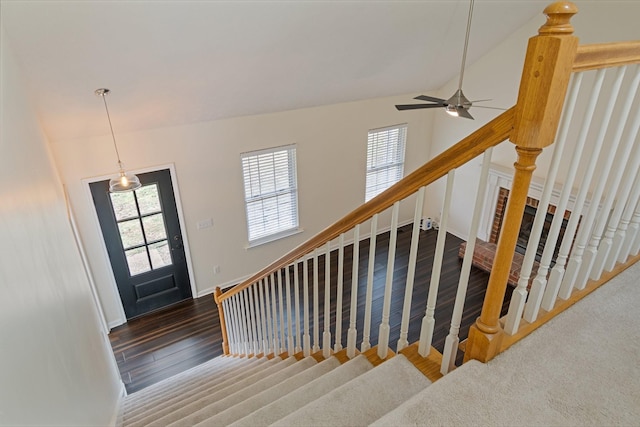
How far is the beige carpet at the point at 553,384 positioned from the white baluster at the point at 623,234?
0.28 metres

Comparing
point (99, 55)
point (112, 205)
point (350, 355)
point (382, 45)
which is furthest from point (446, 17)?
point (112, 205)

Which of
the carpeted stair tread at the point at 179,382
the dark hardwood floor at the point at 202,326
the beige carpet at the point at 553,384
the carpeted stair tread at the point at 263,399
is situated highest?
the beige carpet at the point at 553,384

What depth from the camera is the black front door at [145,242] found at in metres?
4.86

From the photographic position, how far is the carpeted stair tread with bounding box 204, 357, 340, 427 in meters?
2.03

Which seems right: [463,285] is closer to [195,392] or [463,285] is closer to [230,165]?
[195,392]

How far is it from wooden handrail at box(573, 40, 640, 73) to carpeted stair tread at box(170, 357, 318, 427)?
2.04 metres

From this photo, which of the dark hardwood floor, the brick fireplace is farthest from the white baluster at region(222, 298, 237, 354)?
the brick fireplace

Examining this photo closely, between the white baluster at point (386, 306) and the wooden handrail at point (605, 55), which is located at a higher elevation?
the wooden handrail at point (605, 55)

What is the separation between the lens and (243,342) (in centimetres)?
407

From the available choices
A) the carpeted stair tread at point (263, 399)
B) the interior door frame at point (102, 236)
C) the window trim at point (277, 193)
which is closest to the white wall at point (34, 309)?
the carpeted stair tread at point (263, 399)

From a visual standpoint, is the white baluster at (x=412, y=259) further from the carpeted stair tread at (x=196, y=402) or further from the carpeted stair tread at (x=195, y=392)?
the carpeted stair tread at (x=195, y=392)

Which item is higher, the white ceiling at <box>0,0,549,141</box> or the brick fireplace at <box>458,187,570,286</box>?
the white ceiling at <box>0,0,549,141</box>

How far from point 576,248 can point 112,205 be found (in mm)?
4870

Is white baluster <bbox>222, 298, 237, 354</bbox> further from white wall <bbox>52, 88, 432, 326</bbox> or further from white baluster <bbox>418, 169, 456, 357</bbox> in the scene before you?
white baluster <bbox>418, 169, 456, 357</bbox>
